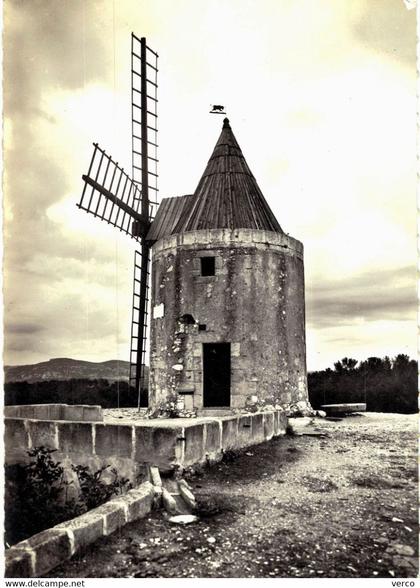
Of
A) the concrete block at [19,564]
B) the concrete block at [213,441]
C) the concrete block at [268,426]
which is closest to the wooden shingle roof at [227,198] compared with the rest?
the concrete block at [268,426]

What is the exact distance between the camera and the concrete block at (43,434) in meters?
6.56

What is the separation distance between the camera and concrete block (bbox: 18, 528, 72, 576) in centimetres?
296

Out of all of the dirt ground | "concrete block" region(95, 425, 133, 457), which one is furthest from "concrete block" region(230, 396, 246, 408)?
"concrete block" region(95, 425, 133, 457)

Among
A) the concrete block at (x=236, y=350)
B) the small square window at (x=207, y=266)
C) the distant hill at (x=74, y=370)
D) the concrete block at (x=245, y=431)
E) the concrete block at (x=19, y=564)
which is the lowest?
the concrete block at (x=19, y=564)

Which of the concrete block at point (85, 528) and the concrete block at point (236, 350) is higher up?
the concrete block at point (236, 350)

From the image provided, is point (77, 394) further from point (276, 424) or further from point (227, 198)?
point (276, 424)

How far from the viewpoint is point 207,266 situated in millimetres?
10289

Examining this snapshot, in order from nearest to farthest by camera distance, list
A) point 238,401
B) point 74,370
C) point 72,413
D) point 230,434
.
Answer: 1. point 230,434
2. point 238,401
3. point 72,413
4. point 74,370

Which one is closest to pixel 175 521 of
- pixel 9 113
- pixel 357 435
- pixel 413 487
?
pixel 413 487

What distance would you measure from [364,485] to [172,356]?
5.64 metres

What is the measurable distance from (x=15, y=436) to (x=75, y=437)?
143 cm

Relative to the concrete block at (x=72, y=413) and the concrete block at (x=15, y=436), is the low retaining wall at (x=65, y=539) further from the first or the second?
the concrete block at (x=72, y=413)

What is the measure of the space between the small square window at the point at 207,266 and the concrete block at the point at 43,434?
462cm

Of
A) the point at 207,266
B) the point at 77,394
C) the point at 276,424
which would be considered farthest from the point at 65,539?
the point at 77,394
